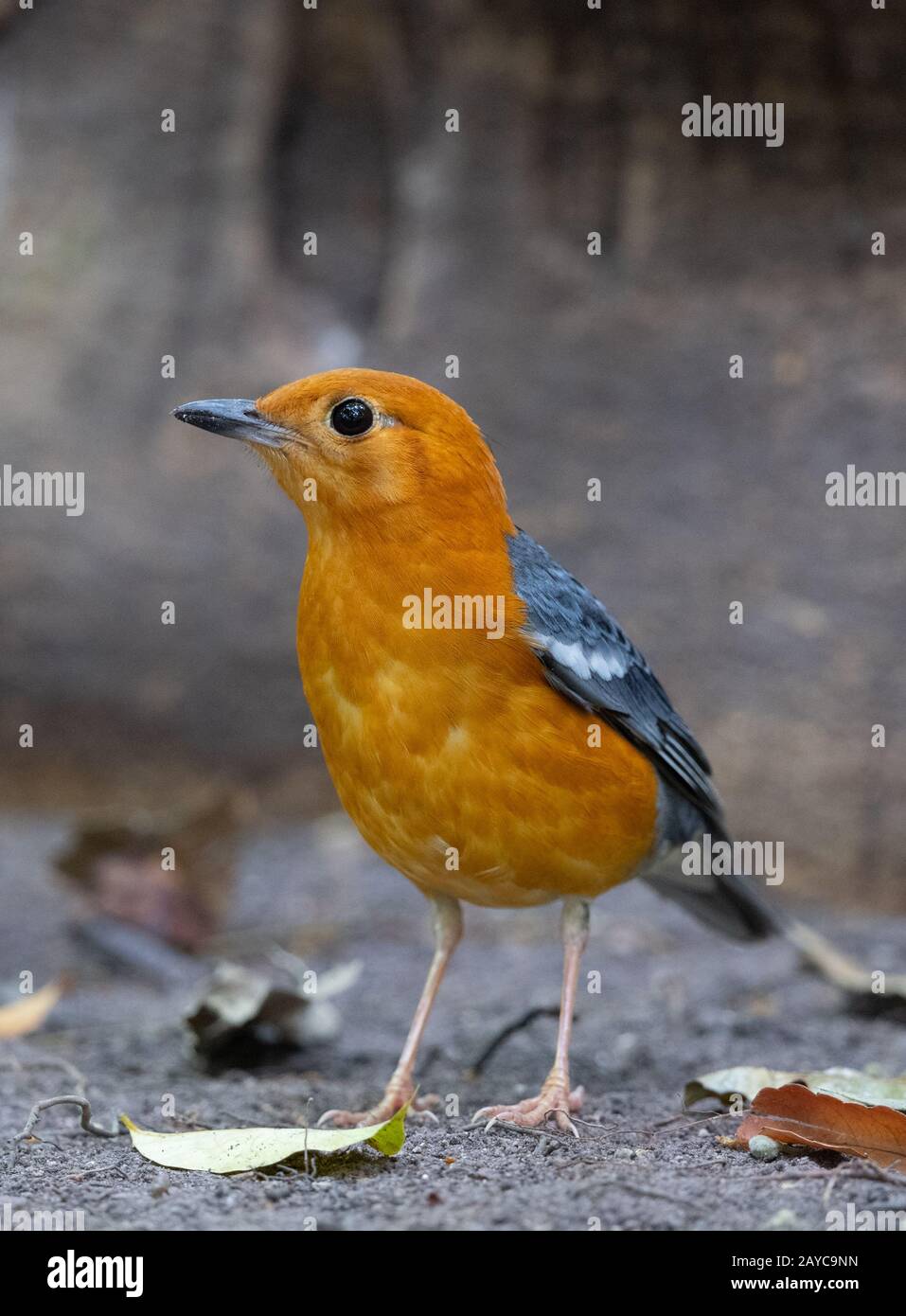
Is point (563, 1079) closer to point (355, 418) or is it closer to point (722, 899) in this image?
point (722, 899)

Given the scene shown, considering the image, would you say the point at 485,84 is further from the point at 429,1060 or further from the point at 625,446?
the point at 429,1060

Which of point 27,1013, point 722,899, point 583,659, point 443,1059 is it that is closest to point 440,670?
point 583,659

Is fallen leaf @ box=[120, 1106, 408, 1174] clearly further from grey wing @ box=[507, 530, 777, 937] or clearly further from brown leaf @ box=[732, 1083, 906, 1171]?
grey wing @ box=[507, 530, 777, 937]

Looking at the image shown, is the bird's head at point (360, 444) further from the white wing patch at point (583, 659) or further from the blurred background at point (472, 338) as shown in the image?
the blurred background at point (472, 338)

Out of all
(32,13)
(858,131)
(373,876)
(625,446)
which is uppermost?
(32,13)

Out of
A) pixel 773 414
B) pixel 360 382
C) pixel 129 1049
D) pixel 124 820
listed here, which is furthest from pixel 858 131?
pixel 129 1049
